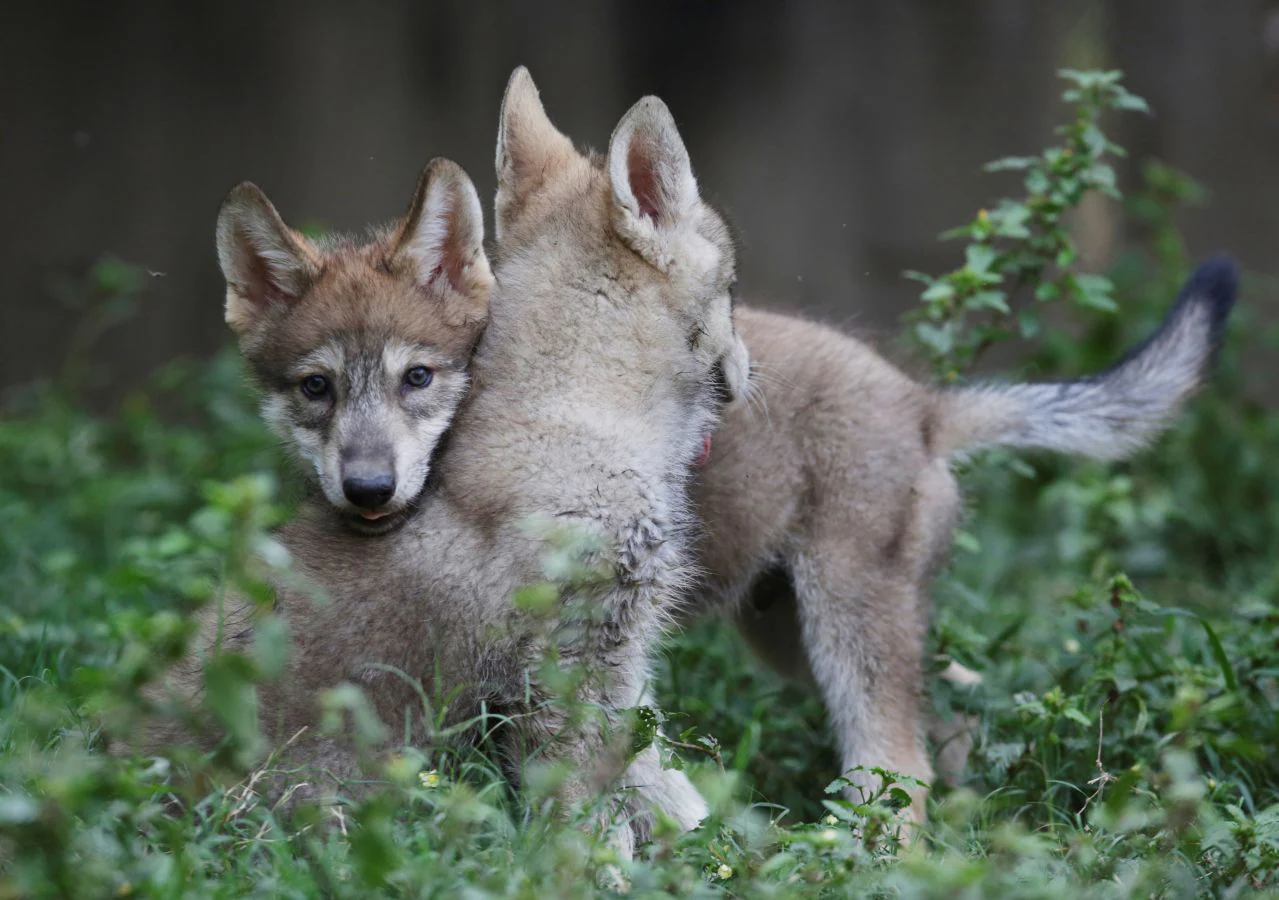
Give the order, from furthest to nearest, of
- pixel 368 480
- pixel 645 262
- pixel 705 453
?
pixel 705 453, pixel 645 262, pixel 368 480

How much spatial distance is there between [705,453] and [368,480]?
99cm

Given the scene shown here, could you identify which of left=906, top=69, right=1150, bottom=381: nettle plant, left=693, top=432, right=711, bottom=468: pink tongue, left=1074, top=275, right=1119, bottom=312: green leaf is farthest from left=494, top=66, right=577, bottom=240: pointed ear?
left=1074, top=275, right=1119, bottom=312: green leaf

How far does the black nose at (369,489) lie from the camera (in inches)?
117

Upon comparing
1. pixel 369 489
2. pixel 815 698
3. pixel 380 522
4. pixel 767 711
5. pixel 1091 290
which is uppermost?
pixel 1091 290

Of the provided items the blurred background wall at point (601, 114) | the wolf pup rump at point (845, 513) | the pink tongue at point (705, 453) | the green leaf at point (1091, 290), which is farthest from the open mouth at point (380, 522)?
the blurred background wall at point (601, 114)

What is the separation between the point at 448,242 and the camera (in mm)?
3367

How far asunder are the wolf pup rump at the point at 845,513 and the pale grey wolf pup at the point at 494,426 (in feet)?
1.27

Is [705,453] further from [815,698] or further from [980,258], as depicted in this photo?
[980,258]

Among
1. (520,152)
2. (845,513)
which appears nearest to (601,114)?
(520,152)

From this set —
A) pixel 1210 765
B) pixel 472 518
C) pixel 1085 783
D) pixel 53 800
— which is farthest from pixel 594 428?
pixel 1210 765

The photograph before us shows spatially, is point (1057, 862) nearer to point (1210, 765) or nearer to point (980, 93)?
point (1210, 765)

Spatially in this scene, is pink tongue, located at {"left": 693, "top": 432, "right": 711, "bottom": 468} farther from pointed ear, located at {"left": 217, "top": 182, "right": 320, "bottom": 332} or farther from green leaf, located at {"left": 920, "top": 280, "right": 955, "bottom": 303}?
pointed ear, located at {"left": 217, "top": 182, "right": 320, "bottom": 332}

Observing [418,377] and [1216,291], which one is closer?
[418,377]

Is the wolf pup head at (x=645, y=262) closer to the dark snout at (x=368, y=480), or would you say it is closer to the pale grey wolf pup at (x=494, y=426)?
the pale grey wolf pup at (x=494, y=426)
